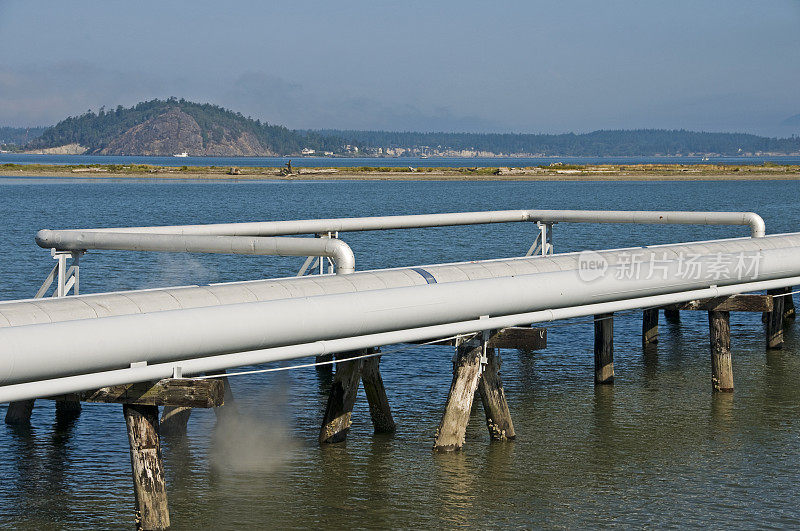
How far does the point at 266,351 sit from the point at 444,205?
9733 cm

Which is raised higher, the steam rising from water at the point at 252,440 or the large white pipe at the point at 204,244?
the large white pipe at the point at 204,244

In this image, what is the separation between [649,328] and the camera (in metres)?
25.4

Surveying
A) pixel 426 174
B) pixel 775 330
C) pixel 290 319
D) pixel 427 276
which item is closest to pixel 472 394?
pixel 427 276

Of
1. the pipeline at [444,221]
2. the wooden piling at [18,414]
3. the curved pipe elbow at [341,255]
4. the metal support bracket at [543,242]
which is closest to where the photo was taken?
the curved pipe elbow at [341,255]

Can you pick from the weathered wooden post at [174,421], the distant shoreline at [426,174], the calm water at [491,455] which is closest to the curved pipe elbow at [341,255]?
the calm water at [491,455]

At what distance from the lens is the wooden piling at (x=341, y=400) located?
1532 centimetres

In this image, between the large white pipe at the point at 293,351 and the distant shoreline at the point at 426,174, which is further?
the distant shoreline at the point at 426,174

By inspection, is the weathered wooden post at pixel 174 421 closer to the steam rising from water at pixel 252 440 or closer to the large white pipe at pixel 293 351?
the steam rising from water at pixel 252 440

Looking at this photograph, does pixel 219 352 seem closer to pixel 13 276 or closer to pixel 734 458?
pixel 734 458

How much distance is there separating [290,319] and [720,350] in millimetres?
10982

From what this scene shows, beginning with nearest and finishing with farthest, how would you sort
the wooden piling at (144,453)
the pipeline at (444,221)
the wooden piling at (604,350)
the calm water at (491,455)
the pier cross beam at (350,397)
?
1. the wooden piling at (144,453)
2. the calm water at (491,455)
3. the pier cross beam at (350,397)
4. the pipeline at (444,221)
5. the wooden piling at (604,350)

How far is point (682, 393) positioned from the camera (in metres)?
20.3

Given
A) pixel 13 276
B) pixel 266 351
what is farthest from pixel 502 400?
pixel 13 276

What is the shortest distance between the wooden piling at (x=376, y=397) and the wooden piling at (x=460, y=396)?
4.28 ft
